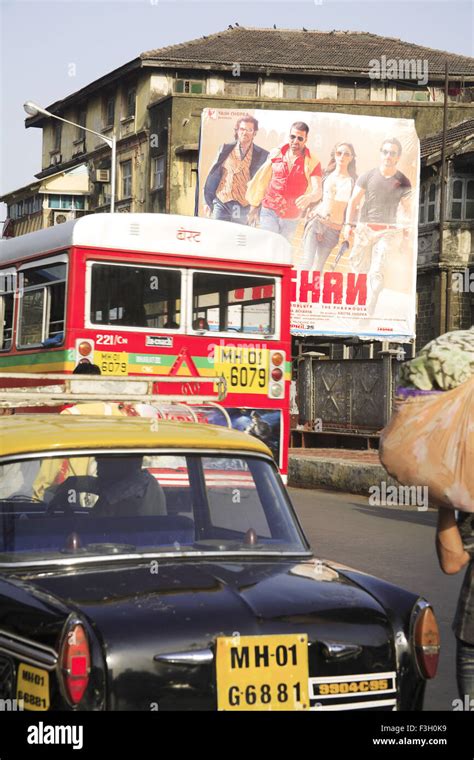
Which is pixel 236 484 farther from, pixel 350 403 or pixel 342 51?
pixel 342 51

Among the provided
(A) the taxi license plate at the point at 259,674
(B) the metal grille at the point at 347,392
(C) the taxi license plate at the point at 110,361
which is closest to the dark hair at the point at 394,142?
(B) the metal grille at the point at 347,392

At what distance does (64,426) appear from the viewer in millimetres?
5395

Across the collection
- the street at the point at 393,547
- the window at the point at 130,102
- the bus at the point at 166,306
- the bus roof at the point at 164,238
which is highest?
the window at the point at 130,102

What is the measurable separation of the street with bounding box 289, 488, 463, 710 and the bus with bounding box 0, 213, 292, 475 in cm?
134

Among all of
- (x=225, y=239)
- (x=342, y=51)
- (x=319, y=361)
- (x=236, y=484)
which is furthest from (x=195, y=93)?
(x=236, y=484)

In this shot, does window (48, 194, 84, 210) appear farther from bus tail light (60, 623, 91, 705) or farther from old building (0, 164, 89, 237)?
bus tail light (60, 623, 91, 705)

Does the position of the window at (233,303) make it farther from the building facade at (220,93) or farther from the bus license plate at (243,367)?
the building facade at (220,93)

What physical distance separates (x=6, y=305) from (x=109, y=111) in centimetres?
4747

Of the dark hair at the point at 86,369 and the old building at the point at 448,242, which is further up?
the old building at the point at 448,242

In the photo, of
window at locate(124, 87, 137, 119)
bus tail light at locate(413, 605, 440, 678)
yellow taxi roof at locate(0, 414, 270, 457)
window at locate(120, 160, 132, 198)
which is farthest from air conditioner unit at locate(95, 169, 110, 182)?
bus tail light at locate(413, 605, 440, 678)

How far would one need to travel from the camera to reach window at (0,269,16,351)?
15.9m

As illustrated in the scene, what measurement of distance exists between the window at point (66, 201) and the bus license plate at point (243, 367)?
5031cm

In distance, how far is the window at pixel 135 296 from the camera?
1429 centimetres

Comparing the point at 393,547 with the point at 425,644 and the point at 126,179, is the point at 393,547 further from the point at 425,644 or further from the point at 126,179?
the point at 126,179
